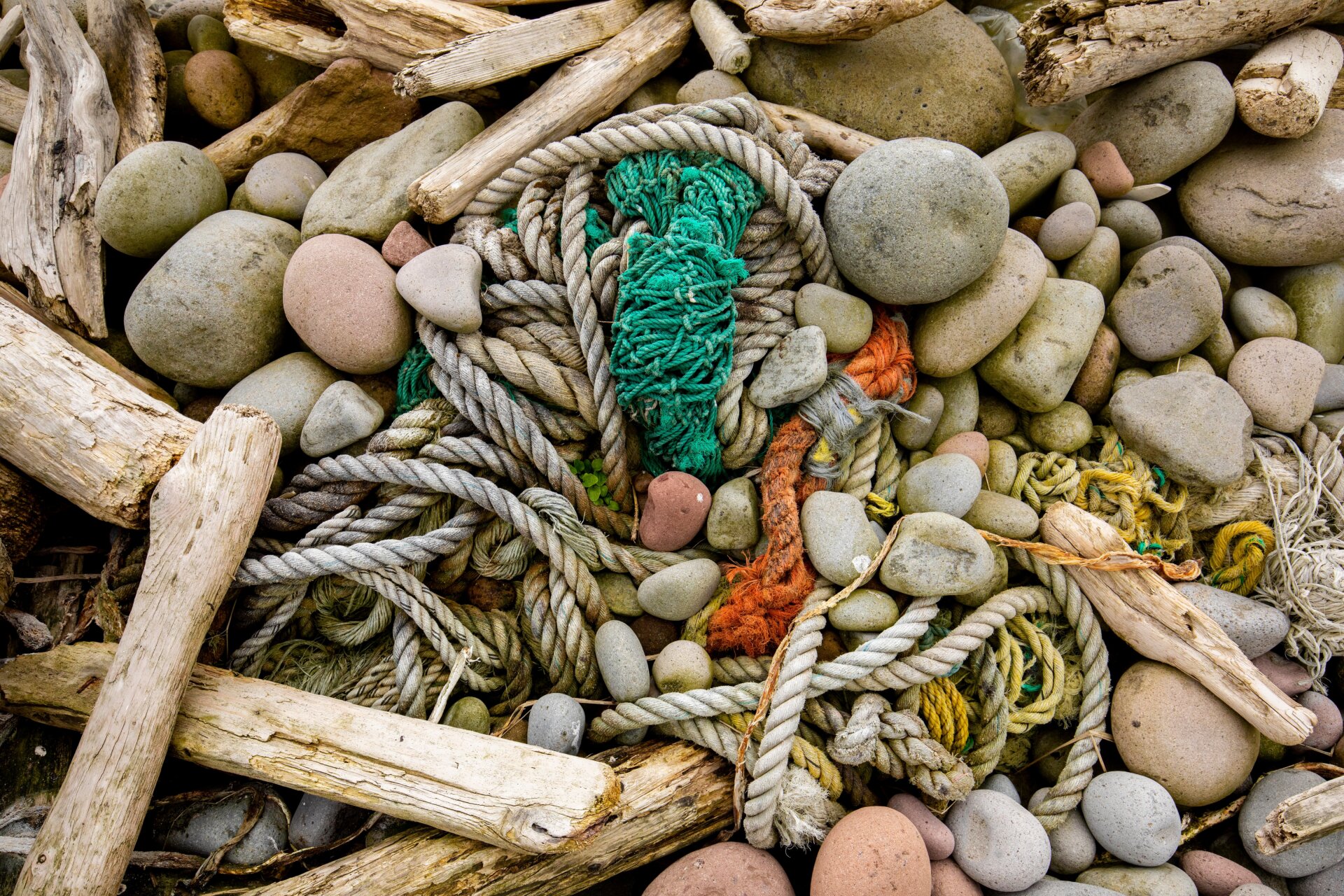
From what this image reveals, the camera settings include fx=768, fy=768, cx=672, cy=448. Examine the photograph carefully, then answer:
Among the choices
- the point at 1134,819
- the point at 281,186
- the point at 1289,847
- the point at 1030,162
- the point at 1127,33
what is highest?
the point at 281,186

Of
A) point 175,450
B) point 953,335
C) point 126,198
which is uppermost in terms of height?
point 126,198

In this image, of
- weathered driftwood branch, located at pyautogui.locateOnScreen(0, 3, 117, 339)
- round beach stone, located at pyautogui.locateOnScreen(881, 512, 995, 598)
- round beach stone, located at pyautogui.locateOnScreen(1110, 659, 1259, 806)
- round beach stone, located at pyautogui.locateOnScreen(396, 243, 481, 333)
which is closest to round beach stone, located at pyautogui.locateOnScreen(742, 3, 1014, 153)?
round beach stone, located at pyautogui.locateOnScreen(396, 243, 481, 333)

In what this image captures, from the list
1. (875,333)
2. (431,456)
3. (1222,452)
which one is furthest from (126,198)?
(1222,452)

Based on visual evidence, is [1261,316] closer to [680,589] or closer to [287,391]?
[680,589]

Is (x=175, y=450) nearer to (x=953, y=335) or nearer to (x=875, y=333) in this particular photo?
(x=875, y=333)

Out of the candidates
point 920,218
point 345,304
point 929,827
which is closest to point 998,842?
point 929,827

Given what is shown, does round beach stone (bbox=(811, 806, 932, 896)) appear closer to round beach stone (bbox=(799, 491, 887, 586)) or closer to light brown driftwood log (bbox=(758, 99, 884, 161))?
round beach stone (bbox=(799, 491, 887, 586))
